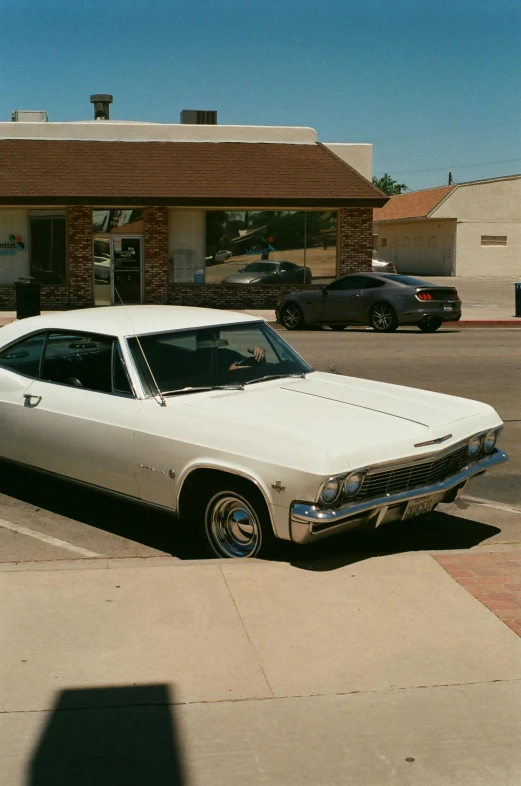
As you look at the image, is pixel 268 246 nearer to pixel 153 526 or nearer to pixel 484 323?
pixel 484 323

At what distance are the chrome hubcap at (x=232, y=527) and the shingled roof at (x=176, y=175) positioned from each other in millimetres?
24095

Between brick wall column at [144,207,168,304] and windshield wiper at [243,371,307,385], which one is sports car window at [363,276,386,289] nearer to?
brick wall column at [144,207,168,304]

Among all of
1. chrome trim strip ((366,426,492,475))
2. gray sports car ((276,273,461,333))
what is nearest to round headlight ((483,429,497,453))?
chrome trim strip ((366,426,492,475))

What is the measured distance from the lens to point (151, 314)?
25.0 ft

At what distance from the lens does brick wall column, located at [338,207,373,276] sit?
31406 mm

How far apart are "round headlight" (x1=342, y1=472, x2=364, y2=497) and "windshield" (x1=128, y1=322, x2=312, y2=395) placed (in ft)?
4.87

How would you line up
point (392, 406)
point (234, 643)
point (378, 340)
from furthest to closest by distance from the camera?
point (378, 340), point (392, 406), point (234, 643)

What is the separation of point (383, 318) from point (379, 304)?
0.34 metres

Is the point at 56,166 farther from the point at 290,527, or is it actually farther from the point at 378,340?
the point at 290,527

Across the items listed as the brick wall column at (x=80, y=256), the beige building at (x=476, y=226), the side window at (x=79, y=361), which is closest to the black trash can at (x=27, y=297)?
the brick wall column at (x=80, y=256)

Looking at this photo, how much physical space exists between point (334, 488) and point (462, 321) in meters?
21.2

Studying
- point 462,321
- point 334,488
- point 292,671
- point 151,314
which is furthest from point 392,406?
point 462,321

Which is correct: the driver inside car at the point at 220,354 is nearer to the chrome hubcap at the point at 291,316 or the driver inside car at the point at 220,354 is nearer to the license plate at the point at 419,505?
the license plate at the point at 419,505

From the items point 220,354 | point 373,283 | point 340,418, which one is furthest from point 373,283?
point 340,418
